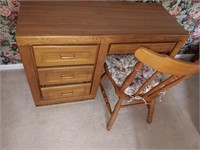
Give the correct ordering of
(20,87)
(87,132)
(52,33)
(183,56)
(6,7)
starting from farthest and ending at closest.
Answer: (183,56) → (20,87) → (87,132) → (6,7) → (52,33)

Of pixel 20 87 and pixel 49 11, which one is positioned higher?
pixel 49 11

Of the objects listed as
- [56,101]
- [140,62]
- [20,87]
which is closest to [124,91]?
[140,62]

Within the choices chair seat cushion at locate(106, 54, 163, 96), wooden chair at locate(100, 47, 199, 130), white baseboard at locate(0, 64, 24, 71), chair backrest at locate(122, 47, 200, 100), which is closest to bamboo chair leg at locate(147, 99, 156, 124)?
wooden chair at locate(100, 47, 199, 130)

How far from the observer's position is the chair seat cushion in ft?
3.44

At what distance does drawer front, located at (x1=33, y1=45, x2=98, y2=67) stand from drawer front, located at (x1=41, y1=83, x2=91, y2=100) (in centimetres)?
25

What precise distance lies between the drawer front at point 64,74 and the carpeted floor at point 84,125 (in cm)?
31

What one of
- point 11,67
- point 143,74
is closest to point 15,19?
point 11,67

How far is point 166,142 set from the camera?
1.31m

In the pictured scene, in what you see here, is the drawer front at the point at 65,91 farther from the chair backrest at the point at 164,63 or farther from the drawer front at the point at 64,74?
the chair backrest at the point at 164,63

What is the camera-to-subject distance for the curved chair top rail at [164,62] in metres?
0.66

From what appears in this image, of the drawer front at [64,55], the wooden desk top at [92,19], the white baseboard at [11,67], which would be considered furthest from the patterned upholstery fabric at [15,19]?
the drawer front at [64,55]

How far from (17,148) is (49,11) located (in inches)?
34.7

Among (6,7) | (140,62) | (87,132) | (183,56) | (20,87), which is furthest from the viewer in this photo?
(183,56)

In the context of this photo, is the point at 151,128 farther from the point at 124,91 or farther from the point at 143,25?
the point at 143,25
